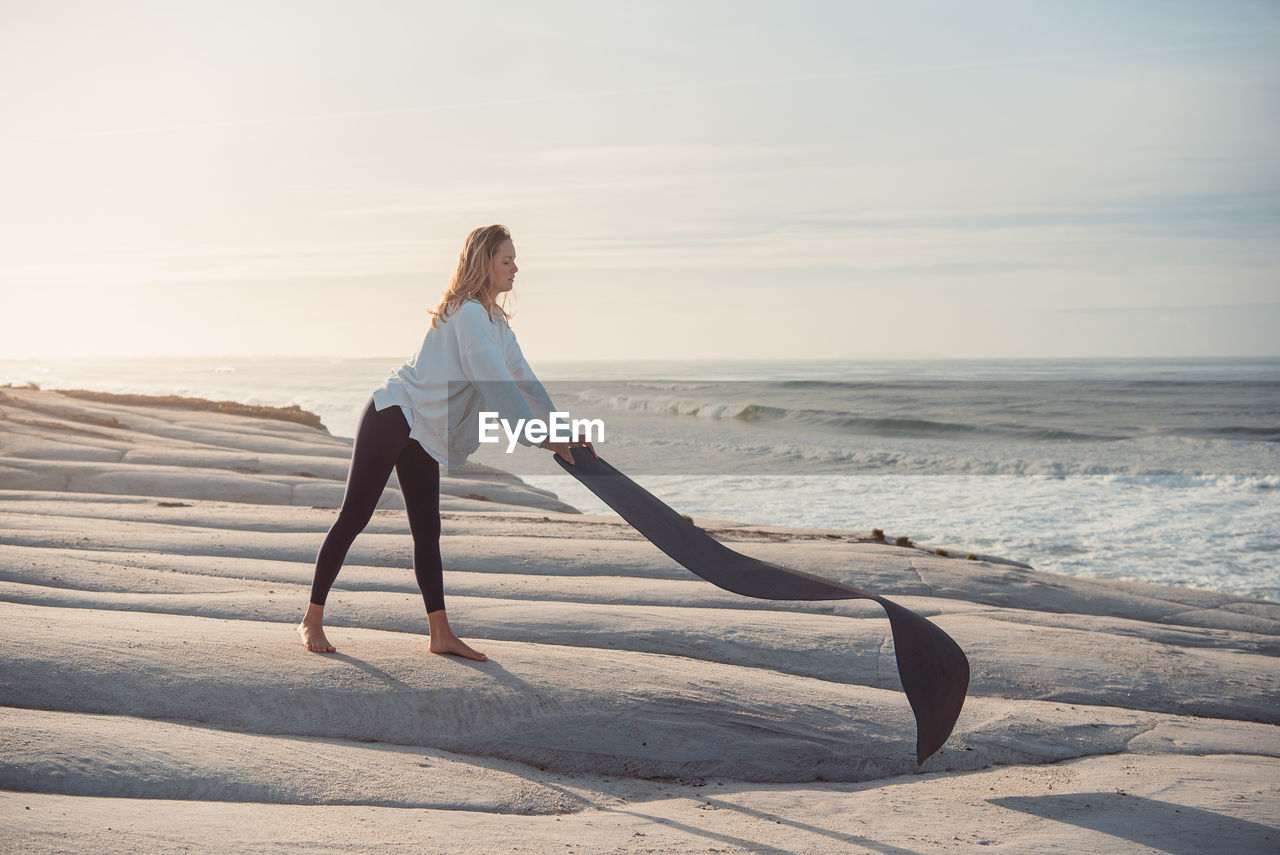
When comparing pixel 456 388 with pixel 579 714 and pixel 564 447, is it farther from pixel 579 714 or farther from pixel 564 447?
pixel 579 714

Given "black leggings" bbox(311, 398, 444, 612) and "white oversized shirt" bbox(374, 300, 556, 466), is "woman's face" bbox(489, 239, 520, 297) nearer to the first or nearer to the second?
"white oversized shirt" bbox(374, 300, 556, 466)

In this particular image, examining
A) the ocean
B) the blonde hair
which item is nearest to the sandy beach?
the blonde hair

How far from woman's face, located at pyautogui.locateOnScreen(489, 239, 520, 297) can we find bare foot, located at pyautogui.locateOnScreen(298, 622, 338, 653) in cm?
172

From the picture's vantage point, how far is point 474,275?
380cm

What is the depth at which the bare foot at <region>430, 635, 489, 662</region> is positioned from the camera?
409cm

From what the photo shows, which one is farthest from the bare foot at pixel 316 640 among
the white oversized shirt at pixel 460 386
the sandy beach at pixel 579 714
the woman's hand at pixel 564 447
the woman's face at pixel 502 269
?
the woman's face at pixel 502 269

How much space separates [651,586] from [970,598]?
2.30 m

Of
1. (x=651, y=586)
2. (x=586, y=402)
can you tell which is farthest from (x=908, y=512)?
(x=586, y=402)

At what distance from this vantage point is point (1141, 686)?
4613 millimetres

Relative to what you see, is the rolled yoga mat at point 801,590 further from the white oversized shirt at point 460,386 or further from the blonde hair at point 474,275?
the blonde hair at point 474,275

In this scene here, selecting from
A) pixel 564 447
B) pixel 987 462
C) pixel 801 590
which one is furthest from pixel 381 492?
pixel 987 462

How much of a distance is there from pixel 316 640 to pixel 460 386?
52.8 inches

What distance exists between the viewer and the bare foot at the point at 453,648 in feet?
13.4

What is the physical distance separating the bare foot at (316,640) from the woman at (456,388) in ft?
1.48
